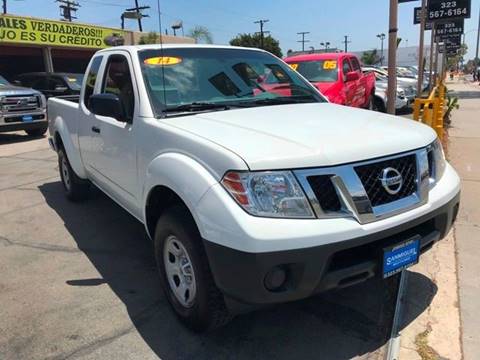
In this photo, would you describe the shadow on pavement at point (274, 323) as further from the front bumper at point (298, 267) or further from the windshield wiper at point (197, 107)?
the windshield wiper at point (197, 107)

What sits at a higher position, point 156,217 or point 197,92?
point 197,92

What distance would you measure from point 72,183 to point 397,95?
11.8 m

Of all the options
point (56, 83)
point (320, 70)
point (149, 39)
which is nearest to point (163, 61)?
point (320, 70)

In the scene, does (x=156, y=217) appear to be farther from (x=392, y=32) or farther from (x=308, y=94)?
(x=392, y=32)

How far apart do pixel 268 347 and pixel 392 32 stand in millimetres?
4736

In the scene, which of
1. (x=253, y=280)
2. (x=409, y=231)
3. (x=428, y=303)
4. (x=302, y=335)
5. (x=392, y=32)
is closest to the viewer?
(x=253, y=280)

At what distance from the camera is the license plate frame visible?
8.91 ft

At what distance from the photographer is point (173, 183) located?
9.56ft

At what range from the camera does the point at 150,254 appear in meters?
4.50

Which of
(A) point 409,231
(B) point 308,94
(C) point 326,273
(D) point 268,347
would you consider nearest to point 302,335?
(D) point 268,347

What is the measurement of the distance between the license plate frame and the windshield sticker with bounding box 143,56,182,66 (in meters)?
2.26

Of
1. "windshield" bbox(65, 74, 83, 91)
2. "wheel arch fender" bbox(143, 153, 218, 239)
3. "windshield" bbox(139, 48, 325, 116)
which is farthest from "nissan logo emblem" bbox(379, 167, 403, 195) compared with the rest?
"windshield" bbox(65, 74, 83, 91)

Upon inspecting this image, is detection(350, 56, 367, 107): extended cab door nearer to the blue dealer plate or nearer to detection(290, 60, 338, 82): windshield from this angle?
detection(290, 60, 338, 82): windshield

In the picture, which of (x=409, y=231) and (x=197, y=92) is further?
(x=197, y=92)
